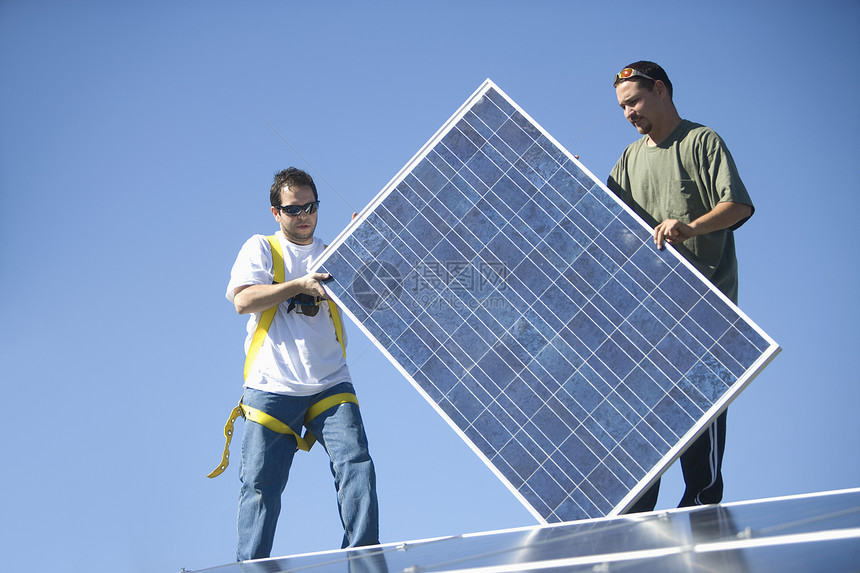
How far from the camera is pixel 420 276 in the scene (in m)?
5.88

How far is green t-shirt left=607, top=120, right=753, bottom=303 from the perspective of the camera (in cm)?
594

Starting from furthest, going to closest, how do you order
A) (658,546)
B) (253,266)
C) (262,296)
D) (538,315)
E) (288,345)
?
(253,266)
(288,345)
(262,296)
(538,315)
(658,546)

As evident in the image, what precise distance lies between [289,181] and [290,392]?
1.82 m

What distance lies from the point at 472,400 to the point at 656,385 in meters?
1.25

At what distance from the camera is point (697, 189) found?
20.0ft

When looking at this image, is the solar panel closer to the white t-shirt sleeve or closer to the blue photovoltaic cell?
the blue photovoltaic cell

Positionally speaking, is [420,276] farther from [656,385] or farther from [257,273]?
[656,385]

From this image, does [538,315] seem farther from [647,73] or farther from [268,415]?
[647,73]

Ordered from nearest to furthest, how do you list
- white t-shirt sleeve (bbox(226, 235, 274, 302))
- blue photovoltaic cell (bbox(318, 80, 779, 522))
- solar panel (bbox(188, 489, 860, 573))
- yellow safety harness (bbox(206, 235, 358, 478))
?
solar panel (bbox(188, 489, 860, 573)) → blue photovoltaic cell (bbox(318, 80, 779, 522)) → yellow safety harness (bbox(206, 235, 358, 478)) → white t-shirt sleeve (bbox(226, 235, 274, 302))

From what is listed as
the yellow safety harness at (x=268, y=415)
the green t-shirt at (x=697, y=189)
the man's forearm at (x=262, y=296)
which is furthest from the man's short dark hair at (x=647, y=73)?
the man's forearm at (x=262, y=296)

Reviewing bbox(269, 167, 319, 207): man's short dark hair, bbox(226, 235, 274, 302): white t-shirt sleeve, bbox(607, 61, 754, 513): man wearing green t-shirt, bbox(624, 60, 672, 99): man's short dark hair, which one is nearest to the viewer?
bbox(607, 61, 754, 513): man wearing green t-shirt

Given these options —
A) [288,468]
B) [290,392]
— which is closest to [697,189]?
[290,392]

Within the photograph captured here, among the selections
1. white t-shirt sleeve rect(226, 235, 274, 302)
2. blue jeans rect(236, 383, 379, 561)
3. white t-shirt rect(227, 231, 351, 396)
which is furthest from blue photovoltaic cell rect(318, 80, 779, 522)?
blue jeans rect(236, 383, 379, 561)

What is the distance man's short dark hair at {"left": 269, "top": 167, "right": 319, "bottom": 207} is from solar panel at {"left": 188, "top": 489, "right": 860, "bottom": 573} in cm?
293
